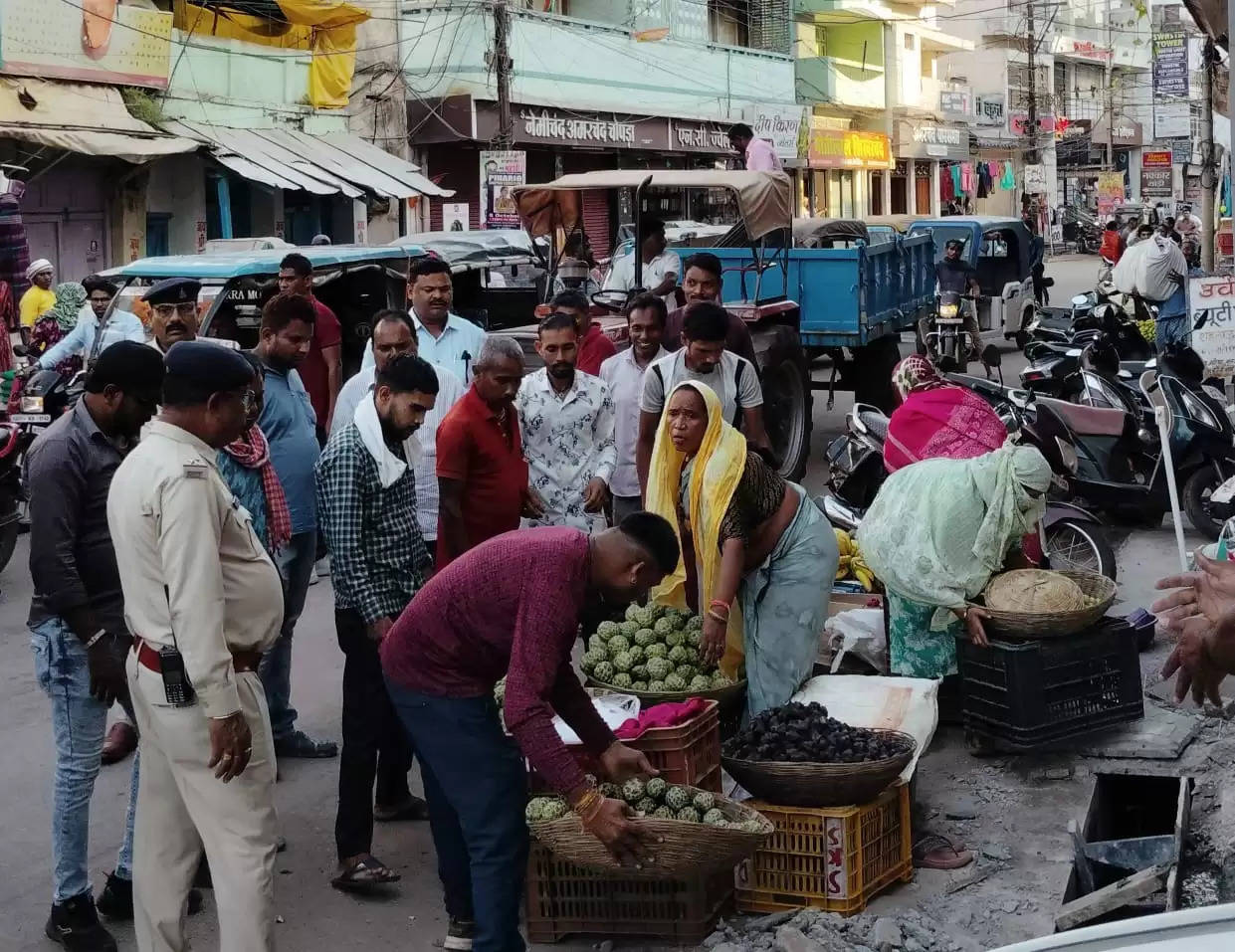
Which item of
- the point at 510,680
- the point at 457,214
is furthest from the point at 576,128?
the point at 510,680

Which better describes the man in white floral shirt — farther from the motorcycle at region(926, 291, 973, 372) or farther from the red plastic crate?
the motorcycle at region(926, 291, 973, 372)

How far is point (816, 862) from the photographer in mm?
4891

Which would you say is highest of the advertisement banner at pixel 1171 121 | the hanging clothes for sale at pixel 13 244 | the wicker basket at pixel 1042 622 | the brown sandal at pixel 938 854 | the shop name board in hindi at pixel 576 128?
the shop name board in hindi at pixel 576 128

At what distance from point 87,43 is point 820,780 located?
1767 centimetres

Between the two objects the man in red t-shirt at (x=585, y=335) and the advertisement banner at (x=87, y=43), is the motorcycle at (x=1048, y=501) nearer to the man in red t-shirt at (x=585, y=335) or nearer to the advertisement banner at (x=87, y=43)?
the man in red t-shirt at (x=585, y=335)

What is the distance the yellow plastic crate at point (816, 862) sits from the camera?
15.9 ft

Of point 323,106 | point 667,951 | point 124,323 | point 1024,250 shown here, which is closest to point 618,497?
point 667,951

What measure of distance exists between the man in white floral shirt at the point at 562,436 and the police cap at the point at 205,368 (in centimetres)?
285

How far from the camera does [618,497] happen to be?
7590 millimetres

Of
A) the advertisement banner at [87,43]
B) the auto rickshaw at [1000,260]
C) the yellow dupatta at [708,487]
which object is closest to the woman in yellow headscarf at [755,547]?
the yellow dupatta at [708,487]

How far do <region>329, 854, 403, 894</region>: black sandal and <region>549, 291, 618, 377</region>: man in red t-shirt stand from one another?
143 inches

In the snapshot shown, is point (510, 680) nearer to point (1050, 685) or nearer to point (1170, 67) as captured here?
point (1050, 685)

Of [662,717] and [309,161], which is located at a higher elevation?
[309,161]

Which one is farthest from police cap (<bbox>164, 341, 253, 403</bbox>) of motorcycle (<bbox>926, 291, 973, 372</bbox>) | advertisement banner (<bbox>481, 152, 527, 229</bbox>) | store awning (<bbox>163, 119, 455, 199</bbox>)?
store awning (<bbox>163, 119, 455, 199</bbox>)
